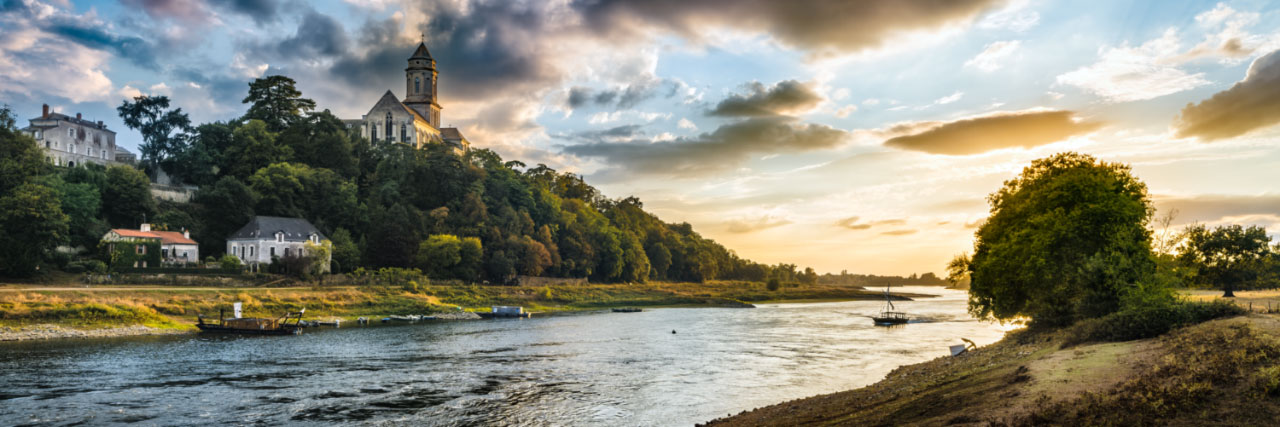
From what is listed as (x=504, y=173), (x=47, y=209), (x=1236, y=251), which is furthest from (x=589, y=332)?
(x=504, y=173)

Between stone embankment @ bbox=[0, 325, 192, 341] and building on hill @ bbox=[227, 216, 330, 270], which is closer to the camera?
stone embankment @ bbox=[0, 325, 192, 341]

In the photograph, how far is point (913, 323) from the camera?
79.8 meters

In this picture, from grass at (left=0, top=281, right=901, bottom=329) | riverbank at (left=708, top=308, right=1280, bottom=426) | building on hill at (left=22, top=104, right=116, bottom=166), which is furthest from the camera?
building on hill at (left=22, top=104, right=116, bottom=166)

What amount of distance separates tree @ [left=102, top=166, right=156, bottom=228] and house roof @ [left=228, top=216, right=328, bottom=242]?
12.6 metres

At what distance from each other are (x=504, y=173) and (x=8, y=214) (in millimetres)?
80528

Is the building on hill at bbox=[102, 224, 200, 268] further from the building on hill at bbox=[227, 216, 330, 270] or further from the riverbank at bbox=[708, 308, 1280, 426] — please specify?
the riverbank at bbox=[708, 308, 1280, 426]

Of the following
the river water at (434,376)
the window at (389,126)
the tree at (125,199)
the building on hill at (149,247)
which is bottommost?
the river water at (434,376)

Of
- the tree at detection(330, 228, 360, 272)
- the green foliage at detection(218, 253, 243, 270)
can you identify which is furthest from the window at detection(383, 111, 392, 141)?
the green foliage at detection(218, 253, 243, 270)

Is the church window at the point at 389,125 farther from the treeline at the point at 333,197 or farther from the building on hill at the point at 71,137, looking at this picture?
the building on hill at the point at 71,137

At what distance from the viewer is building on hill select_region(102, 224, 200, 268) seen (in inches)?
3187

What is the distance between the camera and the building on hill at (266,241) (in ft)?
315

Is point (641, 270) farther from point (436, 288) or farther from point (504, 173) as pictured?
point (436, 288)

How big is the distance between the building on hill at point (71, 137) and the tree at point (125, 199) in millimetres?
26004

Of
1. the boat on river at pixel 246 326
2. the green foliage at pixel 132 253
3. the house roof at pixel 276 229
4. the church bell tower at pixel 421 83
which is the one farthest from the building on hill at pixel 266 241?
the church bell tower at pixel 421 83
